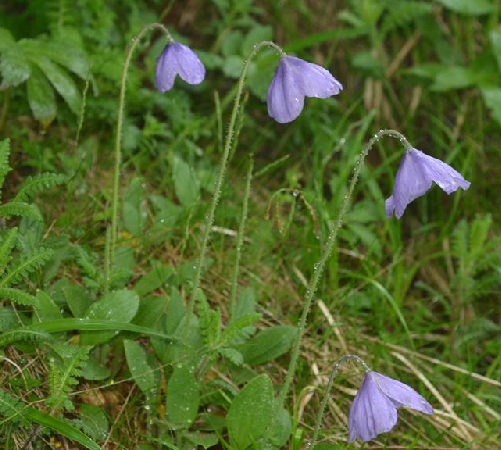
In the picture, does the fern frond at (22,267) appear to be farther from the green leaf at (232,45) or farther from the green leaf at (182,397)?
the green leaf at (232,45)

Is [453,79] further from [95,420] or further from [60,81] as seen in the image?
[95,420]

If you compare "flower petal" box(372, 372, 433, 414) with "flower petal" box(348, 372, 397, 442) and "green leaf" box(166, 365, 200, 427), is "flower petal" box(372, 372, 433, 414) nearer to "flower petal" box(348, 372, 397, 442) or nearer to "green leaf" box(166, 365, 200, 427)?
"flower petal" box(348, 372, 397, 442)

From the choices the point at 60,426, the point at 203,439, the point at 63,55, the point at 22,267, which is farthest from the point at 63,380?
the point at 63,55

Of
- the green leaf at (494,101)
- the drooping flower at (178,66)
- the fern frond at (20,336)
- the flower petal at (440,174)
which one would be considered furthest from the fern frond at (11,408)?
the green leaf at (494,101)

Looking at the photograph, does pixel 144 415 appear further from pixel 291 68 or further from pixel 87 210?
pixel 291 68

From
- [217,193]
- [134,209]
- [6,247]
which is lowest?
[134,209]

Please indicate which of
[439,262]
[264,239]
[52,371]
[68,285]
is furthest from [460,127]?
[52,371]
